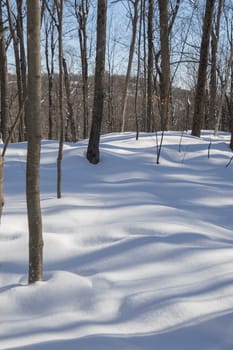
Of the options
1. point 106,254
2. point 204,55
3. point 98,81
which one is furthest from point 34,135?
point 204,55

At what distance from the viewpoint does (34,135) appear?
2.08 metres

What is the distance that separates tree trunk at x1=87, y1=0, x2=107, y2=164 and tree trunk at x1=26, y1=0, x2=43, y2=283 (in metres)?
3.22

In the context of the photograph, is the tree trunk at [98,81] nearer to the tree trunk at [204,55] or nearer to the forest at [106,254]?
the forest at [106,254]

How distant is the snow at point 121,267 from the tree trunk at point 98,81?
72 centimetres

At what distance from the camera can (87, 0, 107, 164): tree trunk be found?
5.12m

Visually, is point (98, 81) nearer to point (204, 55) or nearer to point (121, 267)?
point (204, 55)

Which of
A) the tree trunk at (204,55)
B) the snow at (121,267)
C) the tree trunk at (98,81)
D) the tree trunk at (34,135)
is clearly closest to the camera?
the snow at (121,267)

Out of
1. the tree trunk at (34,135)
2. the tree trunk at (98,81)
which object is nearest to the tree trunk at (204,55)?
the tree trunk at (98,81)

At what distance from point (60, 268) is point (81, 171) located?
2.74 meters

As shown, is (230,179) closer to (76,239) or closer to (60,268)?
(76,239)

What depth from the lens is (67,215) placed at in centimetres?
323

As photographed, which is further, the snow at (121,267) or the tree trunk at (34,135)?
the tree trunk at (34,135)

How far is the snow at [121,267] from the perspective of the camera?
67.0 inches

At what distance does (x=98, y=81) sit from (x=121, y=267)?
3.51 metres
